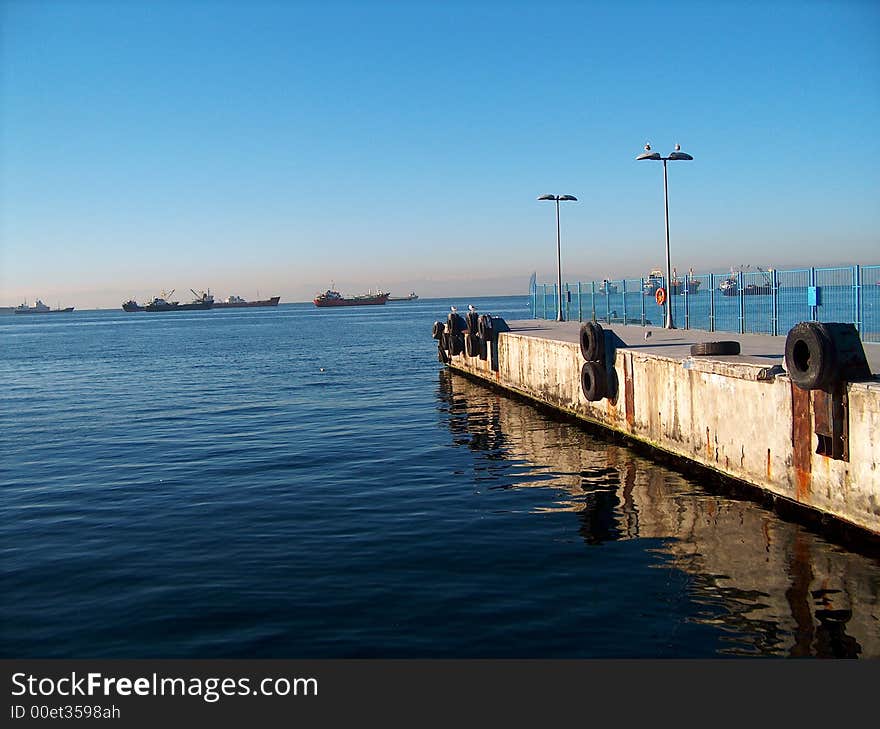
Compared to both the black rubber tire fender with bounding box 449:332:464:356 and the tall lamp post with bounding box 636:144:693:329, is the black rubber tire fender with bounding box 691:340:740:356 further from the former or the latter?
the black rubber tire fender with bounding box 449:332:464:356

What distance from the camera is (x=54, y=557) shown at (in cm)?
1127

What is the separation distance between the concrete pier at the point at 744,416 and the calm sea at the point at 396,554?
24.1 inches

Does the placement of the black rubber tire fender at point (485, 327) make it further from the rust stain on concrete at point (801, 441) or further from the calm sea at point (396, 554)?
the rust stain on concrete at point (801, 441)

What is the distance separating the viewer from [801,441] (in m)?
11.6

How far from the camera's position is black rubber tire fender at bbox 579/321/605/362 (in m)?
19.8

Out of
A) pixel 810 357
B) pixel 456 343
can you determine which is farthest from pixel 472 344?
pixel 810 357

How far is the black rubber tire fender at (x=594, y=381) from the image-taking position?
19.7 m

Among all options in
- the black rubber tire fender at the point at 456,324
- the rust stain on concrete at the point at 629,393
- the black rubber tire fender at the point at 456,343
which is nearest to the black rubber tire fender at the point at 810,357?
the rust stain on concrete at the point at 629,393

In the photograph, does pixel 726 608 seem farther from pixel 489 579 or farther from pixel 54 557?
pixel 54 557

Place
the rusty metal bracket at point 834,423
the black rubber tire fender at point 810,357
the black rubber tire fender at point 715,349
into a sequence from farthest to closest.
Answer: the black rubber tire fender at point 715,349 < the black rubber tire fender at point 810,357 < the rusty metal bracket at point 834,423

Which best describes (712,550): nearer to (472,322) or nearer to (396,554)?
(396,554)

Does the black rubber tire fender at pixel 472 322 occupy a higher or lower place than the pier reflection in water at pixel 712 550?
higher

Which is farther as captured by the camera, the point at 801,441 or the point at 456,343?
the point at 456,343

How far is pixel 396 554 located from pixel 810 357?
6050mm
